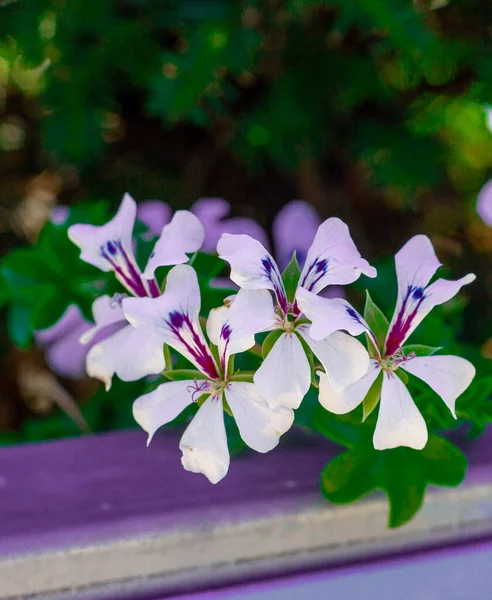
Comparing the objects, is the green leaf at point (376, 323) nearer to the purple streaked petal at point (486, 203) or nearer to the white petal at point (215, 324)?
the white petal at point (215, 324)

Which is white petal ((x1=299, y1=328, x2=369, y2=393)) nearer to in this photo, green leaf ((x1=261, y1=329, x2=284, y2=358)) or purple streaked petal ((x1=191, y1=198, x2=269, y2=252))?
green leaf ((x1=261, y1=329, x2=284, y2=358))

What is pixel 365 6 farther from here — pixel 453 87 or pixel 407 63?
pixel 453 87

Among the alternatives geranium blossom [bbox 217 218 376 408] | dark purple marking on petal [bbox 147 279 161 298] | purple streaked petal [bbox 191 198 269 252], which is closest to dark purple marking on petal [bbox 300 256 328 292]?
geranium blossom [bbox 217 218 376 408]

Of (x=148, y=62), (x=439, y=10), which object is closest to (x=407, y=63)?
(x=439, y=10)

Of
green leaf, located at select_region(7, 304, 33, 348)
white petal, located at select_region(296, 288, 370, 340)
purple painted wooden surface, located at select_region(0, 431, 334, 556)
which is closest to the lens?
white petal, located at select_region(296, 288, 370, 340)

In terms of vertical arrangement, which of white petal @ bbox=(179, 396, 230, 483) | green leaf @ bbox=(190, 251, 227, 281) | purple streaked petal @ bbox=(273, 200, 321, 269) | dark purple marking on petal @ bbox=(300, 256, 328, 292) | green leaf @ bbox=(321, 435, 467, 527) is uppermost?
purple streaked petal @ bbox=(273, 200, 321, 269)

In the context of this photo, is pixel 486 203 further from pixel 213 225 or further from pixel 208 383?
pixel 208 383

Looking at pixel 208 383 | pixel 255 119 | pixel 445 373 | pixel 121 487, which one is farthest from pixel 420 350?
pixel 255 119
